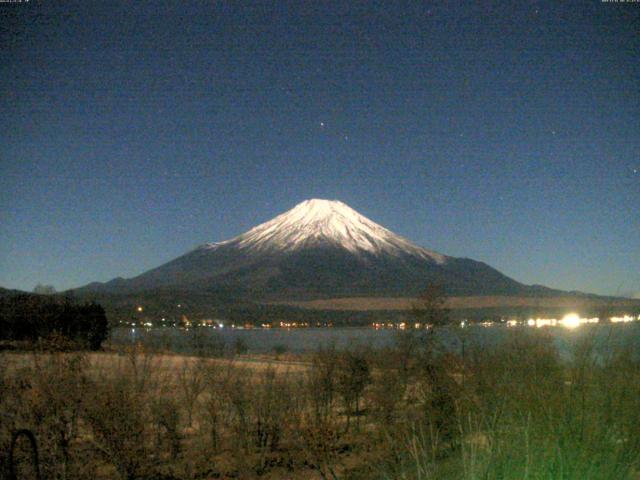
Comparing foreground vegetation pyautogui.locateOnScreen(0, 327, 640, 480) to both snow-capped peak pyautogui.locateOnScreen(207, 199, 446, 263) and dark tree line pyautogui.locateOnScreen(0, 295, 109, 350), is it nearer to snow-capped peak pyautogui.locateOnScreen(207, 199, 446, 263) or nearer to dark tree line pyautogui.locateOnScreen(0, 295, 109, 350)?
dark tree line pyautogui.locateOnScreen(0, 295, 109, 350)

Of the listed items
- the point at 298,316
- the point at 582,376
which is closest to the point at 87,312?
the point at 582,376

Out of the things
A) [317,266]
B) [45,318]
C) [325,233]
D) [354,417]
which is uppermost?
[325,233]

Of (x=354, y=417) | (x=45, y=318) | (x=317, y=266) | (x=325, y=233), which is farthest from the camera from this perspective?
(x=325, y=233)

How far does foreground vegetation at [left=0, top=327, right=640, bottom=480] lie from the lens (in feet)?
15.4

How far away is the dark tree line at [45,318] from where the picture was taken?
31953mm

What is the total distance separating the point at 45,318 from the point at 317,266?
11017 cm

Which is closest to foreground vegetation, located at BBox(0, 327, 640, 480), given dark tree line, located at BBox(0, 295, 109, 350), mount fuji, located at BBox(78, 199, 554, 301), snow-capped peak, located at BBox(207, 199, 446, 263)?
dark tree line, located at BBox(0, 295, 109, 350)

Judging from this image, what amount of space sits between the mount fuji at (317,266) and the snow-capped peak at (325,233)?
222mm

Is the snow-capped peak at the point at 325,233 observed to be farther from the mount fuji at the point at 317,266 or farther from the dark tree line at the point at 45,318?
the dark tree line at the point at 45,318

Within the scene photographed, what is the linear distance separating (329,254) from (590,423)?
466 feet

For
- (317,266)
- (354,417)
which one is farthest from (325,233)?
(354,417)

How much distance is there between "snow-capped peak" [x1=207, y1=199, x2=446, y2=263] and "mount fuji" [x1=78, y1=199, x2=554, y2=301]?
0.22 m

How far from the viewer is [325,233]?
159375 mm

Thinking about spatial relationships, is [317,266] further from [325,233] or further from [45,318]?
[45,318]
